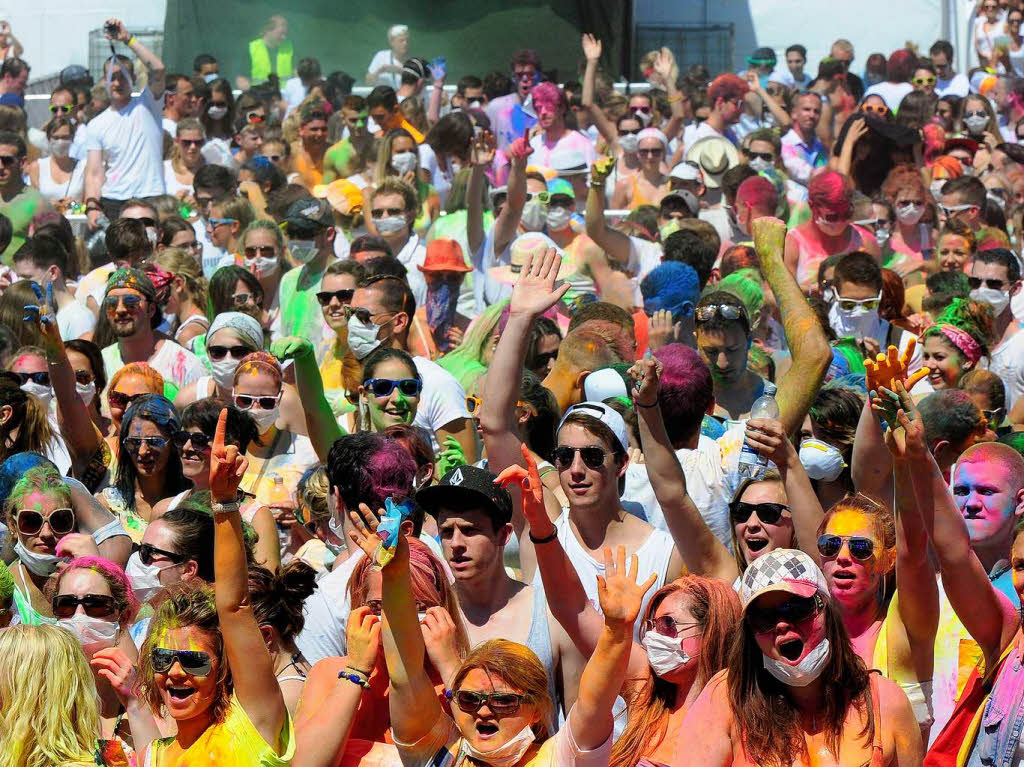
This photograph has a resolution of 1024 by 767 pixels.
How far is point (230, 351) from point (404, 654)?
345cm

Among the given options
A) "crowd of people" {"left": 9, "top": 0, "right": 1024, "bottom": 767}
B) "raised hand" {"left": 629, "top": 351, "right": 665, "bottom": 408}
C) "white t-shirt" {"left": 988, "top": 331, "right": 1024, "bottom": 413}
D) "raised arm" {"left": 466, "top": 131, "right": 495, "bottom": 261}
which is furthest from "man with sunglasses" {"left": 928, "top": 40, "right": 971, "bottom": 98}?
"raised hand" {"left": 629, "top": 351, "right": 665, "bottom": 408}

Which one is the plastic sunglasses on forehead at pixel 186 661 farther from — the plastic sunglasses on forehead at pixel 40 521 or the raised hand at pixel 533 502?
the plastic sunglasses on forehead at pixel 40 521

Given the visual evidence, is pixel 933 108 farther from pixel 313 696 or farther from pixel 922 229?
pixel 313 696

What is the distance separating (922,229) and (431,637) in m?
6.93

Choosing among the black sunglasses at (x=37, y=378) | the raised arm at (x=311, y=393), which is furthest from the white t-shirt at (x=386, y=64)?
the raised arm at (x=311, y=393)

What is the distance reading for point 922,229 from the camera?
1082 cm

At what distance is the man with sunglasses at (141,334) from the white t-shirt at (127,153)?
16.2 feet

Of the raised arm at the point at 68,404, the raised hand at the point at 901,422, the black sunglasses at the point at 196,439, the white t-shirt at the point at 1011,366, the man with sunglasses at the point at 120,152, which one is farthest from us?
the man with sunglasses at the point at 120,152

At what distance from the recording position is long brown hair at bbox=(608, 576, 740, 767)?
4516 mm

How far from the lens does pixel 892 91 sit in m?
17.0

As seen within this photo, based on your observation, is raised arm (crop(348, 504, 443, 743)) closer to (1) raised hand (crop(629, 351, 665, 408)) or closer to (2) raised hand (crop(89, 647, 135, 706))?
(2) raised hand (crop(89, 647, 135, 706))

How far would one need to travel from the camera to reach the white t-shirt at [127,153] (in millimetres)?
13242

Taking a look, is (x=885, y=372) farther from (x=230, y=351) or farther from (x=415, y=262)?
(x=415, y=262)

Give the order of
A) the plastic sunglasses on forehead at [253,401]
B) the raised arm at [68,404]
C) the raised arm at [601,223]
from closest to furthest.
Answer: the plastic sunglasses on forehead at [253,401] < the raised arm at [68,404] < the raised arm at [601,223]
